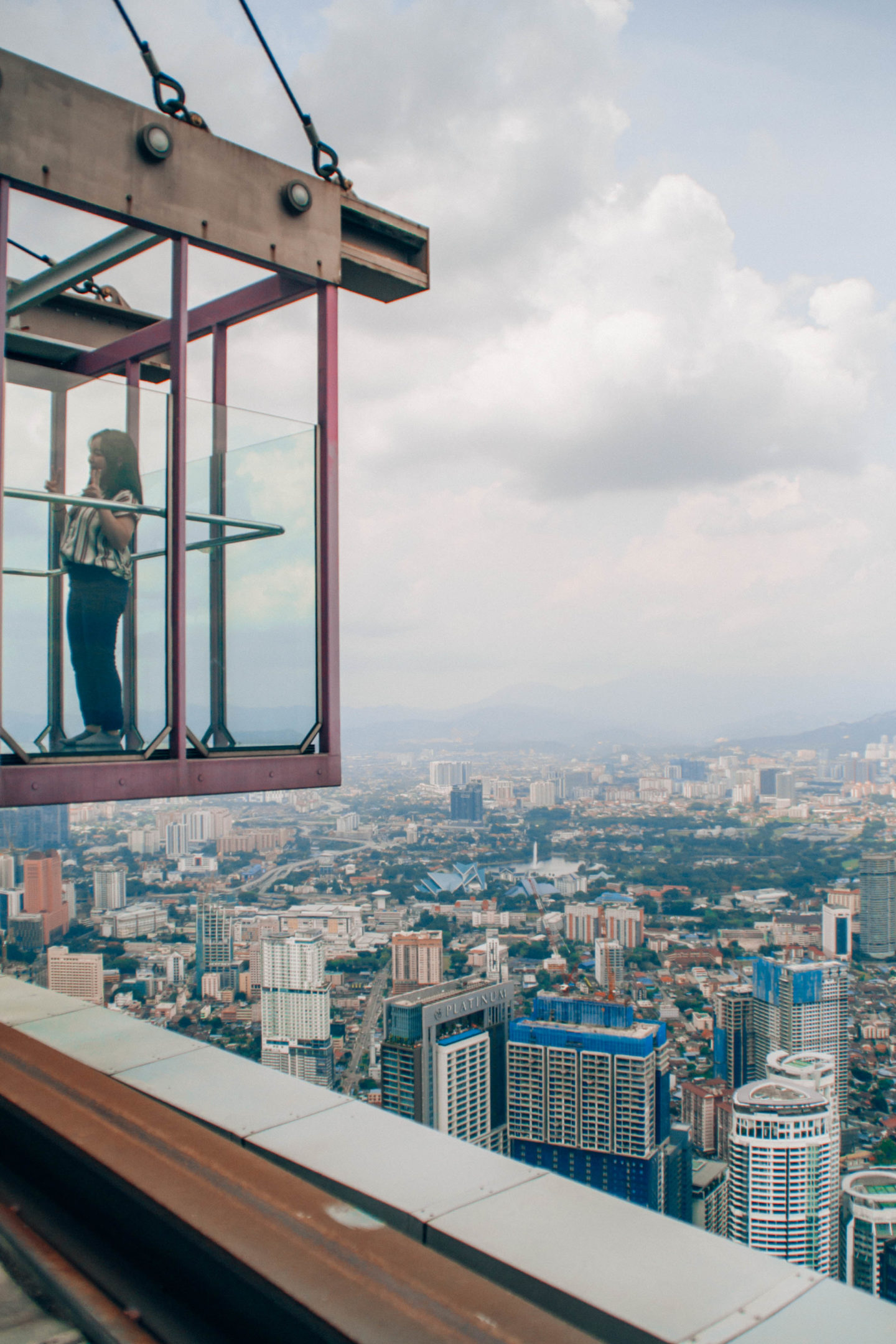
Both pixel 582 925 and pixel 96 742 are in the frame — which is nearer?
pixel 96 742

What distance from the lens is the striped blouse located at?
6.98 ft

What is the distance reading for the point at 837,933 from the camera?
21141 millimetres

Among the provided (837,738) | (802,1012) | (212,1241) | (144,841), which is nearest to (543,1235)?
(212,1241)

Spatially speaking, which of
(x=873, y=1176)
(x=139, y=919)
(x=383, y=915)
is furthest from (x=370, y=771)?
(x=873, y=1176)

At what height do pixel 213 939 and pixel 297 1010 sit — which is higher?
pixel 213 939

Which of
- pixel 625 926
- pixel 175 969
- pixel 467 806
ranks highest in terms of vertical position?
pixel 467 806

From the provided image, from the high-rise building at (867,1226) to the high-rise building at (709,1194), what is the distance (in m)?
1.49

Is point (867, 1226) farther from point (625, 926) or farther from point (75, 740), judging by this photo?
point (625, 926)

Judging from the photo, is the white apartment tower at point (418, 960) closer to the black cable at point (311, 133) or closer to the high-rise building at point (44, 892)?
the high-rise building at point (44, 892)

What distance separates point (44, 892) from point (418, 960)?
22.6 ft

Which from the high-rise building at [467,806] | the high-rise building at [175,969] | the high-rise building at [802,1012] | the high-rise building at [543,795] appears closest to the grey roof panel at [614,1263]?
the high-rise building at [175,969]

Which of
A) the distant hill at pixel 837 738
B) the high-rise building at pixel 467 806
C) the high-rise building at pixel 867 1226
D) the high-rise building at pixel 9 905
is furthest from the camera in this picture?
the distant hill at pixel 837 738

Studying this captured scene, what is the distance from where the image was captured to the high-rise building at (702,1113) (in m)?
12.9

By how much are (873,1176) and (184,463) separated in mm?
11487
